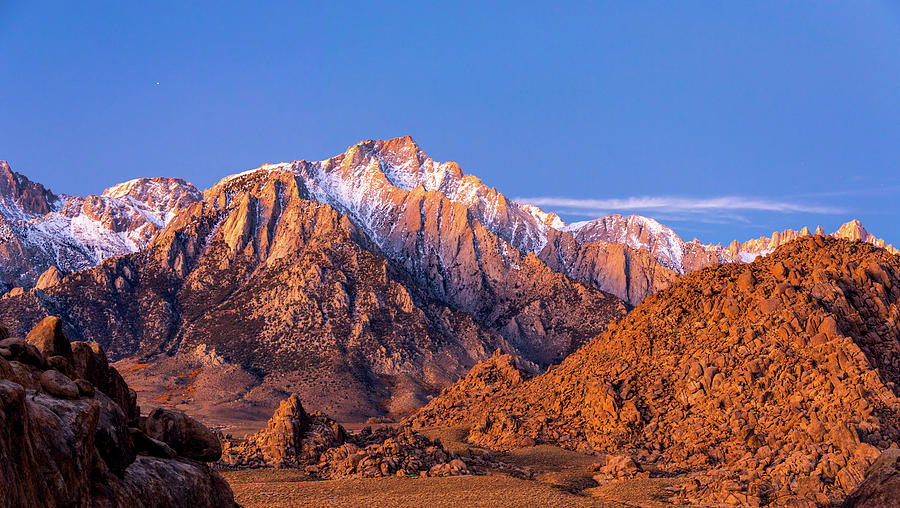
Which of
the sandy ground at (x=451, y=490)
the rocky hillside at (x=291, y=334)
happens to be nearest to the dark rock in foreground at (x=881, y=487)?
the sandy ground at (x=451, y=490)

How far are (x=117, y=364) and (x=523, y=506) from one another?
151m

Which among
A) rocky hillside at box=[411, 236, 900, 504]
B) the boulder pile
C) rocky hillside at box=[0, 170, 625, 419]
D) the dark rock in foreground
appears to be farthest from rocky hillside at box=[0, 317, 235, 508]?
rocky hillside at box=[0, 170, 625, 419]

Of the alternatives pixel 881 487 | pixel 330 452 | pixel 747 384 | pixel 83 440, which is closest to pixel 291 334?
pixel 330 452

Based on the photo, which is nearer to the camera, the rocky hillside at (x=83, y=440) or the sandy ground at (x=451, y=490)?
the rocky hillside at (x=83, y=440)

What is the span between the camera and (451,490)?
152 ft

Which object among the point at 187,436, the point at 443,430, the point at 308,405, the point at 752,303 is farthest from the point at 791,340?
the point at 308,405

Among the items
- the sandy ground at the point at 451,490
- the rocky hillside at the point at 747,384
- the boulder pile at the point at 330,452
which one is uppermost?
the rocky hillside at the point at 747,384

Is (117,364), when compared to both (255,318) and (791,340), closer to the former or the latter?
(255,318)

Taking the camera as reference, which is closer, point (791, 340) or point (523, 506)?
point (523, 506)

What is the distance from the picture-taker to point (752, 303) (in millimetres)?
72688

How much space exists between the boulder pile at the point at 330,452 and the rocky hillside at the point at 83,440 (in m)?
22.9

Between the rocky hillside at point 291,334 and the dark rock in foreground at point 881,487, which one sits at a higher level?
the rocky hillside at point 291,334

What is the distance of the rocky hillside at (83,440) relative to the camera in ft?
59.7

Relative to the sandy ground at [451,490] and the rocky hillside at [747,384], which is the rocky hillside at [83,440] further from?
the rocky hillside at [747,384]
